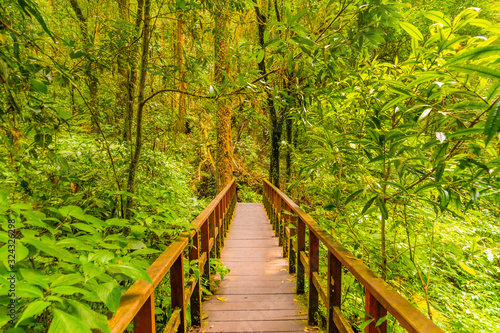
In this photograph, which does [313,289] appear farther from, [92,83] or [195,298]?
[92,83]

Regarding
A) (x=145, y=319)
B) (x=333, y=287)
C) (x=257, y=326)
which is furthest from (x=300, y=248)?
(x=145, y=319)

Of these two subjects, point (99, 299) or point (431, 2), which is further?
point (431, 2)

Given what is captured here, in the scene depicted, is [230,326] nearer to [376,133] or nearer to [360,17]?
[376,133]

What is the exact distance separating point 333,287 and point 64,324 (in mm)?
1815

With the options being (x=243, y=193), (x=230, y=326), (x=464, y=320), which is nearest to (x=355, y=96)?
(x=230, y=326)

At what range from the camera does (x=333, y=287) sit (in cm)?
197

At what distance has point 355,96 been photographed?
6.36 ft

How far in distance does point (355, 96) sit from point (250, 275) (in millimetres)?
3099

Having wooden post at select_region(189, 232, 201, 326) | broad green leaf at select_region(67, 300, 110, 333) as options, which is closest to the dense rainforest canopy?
broad green leaf at select_region(67, 300, 110, 333)

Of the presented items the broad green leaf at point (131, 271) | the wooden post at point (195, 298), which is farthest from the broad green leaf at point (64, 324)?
the wooden post at point (195, 298)

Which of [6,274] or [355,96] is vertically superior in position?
[355,96]

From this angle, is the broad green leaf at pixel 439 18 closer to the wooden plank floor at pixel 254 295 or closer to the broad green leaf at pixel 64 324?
the broad green leaf at pixel 64 324

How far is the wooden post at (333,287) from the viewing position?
1.96 metres

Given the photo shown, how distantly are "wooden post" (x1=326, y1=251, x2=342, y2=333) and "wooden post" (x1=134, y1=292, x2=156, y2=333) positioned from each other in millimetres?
1323
